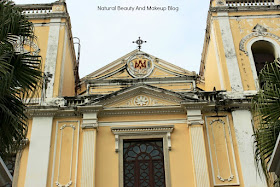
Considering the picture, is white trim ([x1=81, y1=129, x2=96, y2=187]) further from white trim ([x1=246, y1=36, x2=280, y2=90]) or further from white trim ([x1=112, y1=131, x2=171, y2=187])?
white trim ([x1=246, y1=36, x2=280, y2=90])

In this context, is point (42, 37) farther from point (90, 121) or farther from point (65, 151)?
point (65, 151)

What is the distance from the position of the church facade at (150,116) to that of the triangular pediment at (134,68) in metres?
0.04

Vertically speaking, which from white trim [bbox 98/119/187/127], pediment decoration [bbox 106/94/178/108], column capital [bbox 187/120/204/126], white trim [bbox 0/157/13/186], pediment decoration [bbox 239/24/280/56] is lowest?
white trim [bbox 0/157/13/186]

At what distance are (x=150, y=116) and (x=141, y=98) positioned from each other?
0.70 meters

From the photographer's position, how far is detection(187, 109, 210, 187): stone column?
11910 millimetres

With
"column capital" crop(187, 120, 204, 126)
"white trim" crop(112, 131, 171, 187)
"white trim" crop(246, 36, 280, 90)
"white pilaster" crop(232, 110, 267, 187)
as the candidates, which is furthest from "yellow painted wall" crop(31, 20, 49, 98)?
"white trim" crop(246, 36, 280, 90)

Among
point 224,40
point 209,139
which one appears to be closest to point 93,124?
point 209,139

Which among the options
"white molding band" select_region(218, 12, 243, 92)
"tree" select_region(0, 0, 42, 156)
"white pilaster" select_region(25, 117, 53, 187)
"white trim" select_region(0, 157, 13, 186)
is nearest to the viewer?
"white trim" select_region(0, 157, 13, 186)

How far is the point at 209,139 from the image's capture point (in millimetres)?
12875

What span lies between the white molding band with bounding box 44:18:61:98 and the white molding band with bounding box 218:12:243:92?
5748mm

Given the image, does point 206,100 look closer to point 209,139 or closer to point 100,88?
point 209,139

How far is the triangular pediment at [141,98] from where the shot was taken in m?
13.5

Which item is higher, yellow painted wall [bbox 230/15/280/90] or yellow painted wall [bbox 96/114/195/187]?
yellow painted wall [bbox 230/15/280/90]

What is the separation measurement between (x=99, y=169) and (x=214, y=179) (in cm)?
323
